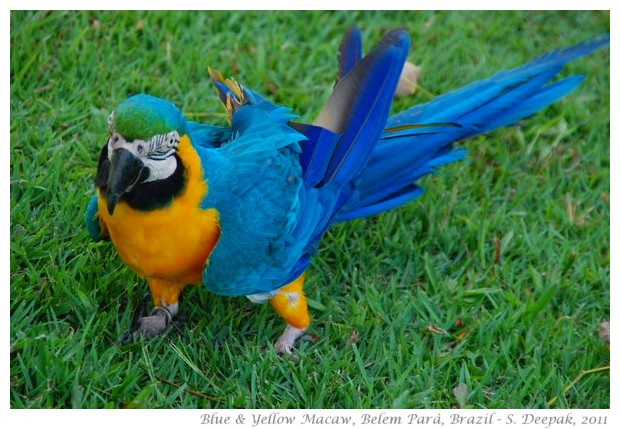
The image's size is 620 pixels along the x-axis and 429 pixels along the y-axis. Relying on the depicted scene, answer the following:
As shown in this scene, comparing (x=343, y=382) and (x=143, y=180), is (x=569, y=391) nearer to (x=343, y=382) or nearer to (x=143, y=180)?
(x=343, y=382)

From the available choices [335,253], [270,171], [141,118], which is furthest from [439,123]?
[141,118]

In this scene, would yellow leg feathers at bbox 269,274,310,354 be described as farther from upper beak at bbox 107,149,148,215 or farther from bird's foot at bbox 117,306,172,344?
upper beak at bbox 107,149,148,215

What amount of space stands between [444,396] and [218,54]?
6.80ft

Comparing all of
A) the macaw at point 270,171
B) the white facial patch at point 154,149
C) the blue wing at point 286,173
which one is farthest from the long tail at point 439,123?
the white facial patch at point 154,149

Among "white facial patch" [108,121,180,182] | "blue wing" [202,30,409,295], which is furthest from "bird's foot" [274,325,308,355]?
"white facial patch" [108,121,180,182]

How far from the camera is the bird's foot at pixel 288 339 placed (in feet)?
9.02

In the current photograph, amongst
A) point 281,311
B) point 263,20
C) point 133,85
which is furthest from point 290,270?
point 263,20

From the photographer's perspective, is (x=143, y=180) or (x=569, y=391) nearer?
(x=143, y=180)

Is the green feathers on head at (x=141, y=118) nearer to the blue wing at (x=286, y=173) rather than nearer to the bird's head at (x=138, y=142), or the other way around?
the bird's head at (x=138, y=142)

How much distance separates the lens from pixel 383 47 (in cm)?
267

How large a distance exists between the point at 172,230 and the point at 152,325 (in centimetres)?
52

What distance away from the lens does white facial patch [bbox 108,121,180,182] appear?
2.11 m

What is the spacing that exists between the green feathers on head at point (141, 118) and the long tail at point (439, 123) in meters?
0.91

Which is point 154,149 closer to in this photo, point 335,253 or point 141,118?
point 141,118
